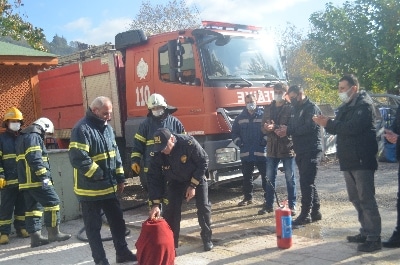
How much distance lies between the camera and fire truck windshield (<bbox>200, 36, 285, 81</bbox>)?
24.4 feet

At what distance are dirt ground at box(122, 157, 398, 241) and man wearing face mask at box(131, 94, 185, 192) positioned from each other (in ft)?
4.16

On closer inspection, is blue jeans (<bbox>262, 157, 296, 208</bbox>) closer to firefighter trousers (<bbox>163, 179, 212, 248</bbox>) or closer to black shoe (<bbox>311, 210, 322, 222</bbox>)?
black shoe (<bbox>311, 210, 322, 222</bbox>)

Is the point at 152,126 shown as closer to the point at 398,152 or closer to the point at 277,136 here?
the point at 277,136

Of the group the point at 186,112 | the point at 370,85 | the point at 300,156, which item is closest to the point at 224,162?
the point at 186,112

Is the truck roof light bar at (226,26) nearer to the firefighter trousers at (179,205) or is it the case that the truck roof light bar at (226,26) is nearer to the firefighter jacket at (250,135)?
the firefighter jacket at (250,135)

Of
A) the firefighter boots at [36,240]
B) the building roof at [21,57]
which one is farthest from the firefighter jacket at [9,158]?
the building roof at [21,57]

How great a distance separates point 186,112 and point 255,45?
1.78m

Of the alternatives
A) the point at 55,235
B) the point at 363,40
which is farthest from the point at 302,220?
the point at 363,40

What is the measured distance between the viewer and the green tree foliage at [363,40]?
13.7 m

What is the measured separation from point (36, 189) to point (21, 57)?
284cm

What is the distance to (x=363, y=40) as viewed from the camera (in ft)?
46.2

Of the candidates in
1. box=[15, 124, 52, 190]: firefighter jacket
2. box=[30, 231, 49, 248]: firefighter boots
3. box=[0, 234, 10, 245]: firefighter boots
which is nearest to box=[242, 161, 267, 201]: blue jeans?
box=[15, 124, 52, 190]: firefighter jacket

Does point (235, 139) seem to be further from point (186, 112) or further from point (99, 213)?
point (99, 213)

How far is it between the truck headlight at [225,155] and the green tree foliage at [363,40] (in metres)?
8.25
